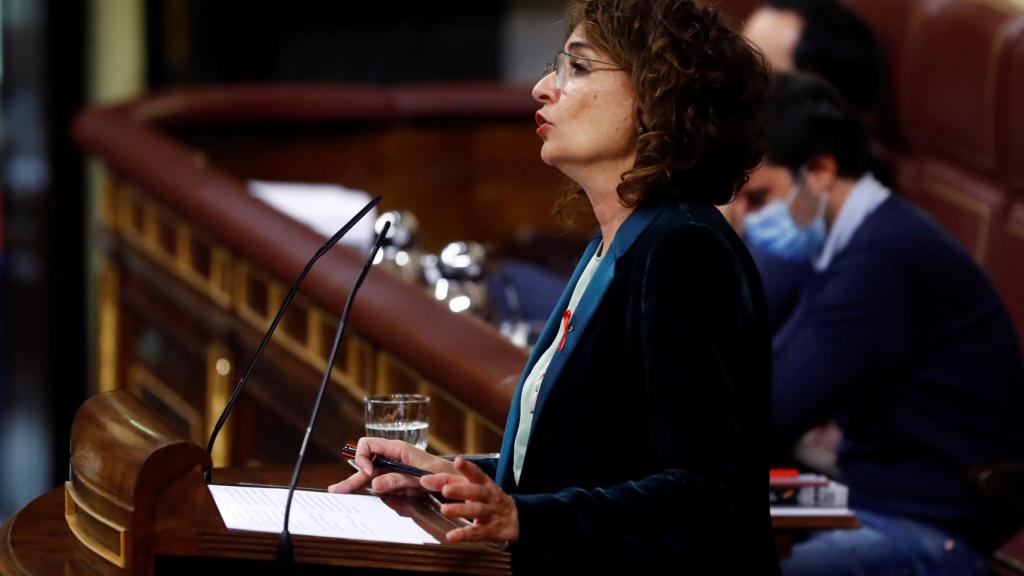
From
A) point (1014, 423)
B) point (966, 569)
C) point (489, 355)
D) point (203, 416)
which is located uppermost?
point (489, 355)

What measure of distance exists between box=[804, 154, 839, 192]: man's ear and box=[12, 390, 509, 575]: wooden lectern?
1803 millimetres

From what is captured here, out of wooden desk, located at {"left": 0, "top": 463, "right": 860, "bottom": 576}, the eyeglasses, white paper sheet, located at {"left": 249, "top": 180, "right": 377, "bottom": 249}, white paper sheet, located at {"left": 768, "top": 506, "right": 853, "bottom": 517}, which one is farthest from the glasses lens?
white paper sheet, located at {"left": 249, "top": 180, "right": 377, "bottom": 249}

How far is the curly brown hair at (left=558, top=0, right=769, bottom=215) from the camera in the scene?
1.51m

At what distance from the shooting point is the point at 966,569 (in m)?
2.73

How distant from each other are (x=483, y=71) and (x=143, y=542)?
198 inches

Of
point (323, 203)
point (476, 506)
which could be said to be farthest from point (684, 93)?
point (323, 203)

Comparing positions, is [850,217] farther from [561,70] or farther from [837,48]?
[561,70]

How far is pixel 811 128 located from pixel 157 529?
2.08 meters

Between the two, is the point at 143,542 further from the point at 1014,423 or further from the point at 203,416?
the point at 203,416

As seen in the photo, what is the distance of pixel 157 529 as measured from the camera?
56.4 inches

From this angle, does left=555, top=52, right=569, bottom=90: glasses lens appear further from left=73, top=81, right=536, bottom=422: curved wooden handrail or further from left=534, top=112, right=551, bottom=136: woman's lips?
left=73, top=81, right=536, bottom=422: curved wooden handrail

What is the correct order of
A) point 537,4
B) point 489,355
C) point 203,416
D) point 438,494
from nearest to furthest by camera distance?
point 438,494, point 489,355, point 203,416, point 537,4

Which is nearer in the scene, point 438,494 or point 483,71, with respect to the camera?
point 438,494

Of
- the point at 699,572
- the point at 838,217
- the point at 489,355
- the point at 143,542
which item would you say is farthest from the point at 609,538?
the point at 838,217
